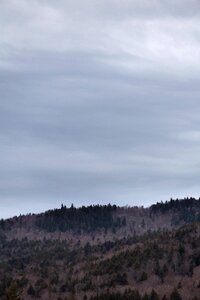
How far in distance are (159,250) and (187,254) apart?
7.57 metres

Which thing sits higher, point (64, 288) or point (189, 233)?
point (189, 233)

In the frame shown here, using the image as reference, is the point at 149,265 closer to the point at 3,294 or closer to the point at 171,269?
the point at 171,269

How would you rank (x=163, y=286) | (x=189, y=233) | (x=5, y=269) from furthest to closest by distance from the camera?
(x=5, y=269), (x=189, y=233), (x=163, y=286)

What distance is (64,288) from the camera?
146m

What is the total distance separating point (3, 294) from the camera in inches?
5448

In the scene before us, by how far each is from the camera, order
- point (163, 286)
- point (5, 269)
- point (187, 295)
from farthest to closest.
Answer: point (5, 269)
point (163, 286)
point (187, 295)

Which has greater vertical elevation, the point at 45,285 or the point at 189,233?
the point at 189,233

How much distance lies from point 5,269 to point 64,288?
1443 inches

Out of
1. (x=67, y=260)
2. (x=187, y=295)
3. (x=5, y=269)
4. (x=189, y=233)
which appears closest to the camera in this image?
(x=187, y=295)

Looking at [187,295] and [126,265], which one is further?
[126,265]

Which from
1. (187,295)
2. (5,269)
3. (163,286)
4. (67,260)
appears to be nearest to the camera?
(187,295)

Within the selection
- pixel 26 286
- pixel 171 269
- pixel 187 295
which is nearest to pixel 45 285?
pixel 26 286

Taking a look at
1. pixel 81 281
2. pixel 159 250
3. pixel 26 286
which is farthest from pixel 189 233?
pixel 26 286

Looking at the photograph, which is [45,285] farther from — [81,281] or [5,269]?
[5,269]
